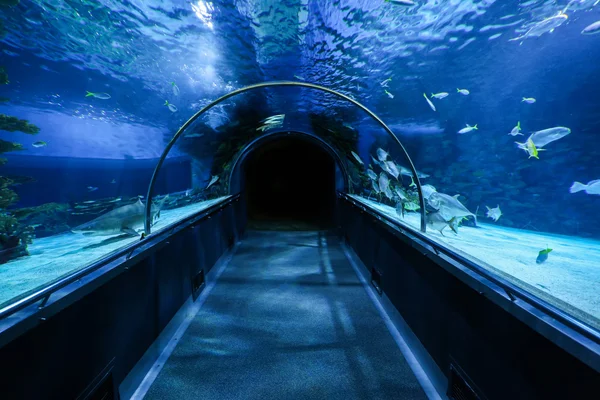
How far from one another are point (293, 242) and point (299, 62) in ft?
16.3

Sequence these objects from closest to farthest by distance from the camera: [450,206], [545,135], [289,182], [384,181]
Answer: [545,135]
[450,206]
[384,181]
[289,182]

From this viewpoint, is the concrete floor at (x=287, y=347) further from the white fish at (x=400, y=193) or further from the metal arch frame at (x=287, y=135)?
the metal arch frame at (x=287, y=135)

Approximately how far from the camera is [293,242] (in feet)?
26.3

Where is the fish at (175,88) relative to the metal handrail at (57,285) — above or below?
above

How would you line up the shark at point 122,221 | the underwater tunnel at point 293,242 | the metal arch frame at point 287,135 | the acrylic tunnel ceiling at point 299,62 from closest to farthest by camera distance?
the underwater tunnel at point 293,242 < the acrylic tunnel ceiling at point 299,62 < the shark at point 122,221 < the metal arch frame at point 287,135

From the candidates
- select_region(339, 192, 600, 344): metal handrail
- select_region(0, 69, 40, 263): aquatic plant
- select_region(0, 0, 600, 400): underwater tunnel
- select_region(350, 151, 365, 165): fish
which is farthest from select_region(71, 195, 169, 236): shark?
select_region(350, 151, 365, 165): fish

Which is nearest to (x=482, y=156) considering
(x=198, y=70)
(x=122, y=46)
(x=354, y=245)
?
(x=354, y=245)

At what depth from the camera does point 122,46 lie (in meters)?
4.87

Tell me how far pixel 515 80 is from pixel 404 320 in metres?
8.55

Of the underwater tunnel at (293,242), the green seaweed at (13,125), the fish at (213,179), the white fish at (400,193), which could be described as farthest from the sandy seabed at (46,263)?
the white fish at (400,193)

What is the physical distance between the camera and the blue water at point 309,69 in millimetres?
3719

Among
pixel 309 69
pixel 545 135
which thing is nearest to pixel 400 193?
pixel 545 135

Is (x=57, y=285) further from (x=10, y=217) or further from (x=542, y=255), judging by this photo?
(x=10, y=217)

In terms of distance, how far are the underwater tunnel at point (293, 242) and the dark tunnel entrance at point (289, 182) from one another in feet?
11.5
